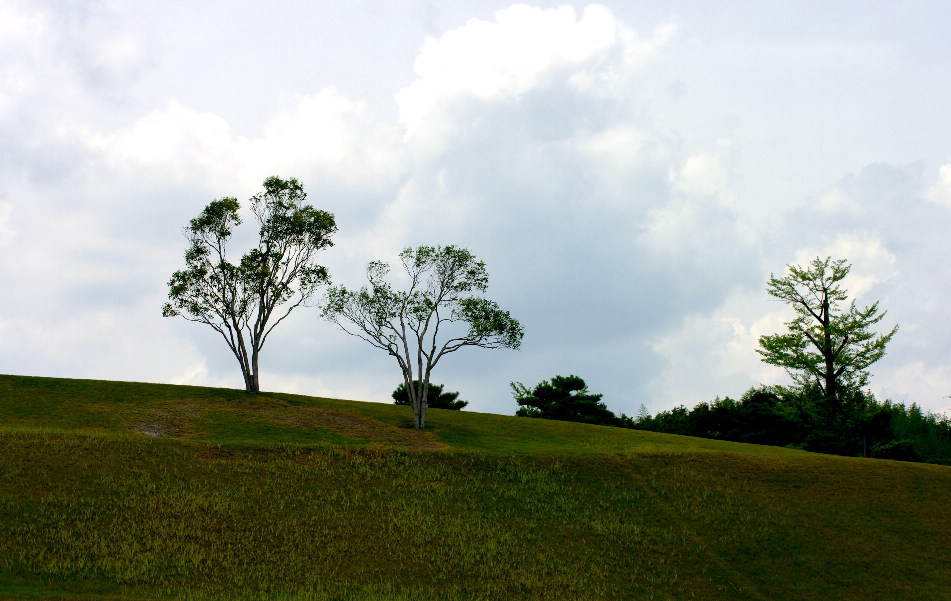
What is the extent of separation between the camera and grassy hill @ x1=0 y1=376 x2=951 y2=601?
29734 mm

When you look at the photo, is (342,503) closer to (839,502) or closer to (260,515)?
(260,515)

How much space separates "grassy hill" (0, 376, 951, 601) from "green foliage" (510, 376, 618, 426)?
39.7 m

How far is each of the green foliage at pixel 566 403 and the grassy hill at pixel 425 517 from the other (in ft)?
130

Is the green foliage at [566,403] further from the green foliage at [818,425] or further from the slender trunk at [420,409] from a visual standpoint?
the slender trunk at [420,409]

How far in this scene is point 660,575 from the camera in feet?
110

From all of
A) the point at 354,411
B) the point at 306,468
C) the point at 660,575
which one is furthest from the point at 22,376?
the point at 660,575

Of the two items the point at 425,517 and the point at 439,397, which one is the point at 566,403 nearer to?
the point at 439,397

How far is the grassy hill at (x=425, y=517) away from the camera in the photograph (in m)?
29.7

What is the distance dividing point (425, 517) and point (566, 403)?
196 ft

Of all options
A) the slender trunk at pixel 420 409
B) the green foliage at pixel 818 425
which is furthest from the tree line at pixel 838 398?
the slender trunk at pixel 420 409

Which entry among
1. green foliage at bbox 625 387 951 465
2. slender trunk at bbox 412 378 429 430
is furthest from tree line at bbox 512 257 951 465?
slender trunk at bbox 412 378 429 430

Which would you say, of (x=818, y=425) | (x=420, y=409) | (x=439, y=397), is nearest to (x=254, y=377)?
(x=420, y=409)

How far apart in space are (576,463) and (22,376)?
47076 mm

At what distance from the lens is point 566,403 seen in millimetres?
94438
